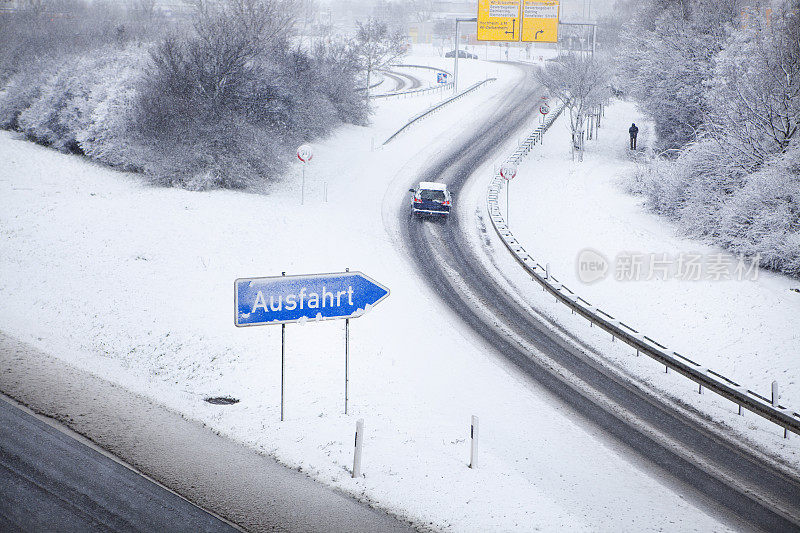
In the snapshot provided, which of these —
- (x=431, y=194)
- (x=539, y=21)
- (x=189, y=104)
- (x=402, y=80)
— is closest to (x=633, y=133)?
(x=539, y=21)

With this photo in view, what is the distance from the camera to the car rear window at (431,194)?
28.4 meters

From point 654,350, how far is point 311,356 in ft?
25.2

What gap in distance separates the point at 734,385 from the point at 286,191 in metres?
21.2

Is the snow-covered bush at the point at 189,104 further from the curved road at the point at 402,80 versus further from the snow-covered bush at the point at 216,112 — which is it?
the curved road at the point at 402,80

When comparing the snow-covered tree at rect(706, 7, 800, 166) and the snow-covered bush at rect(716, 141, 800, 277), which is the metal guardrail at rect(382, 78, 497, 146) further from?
the snow-covered bush at rect(716, 141, 800, 277)

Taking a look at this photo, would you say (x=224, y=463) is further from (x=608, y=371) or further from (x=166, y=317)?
(x=608, y=371)

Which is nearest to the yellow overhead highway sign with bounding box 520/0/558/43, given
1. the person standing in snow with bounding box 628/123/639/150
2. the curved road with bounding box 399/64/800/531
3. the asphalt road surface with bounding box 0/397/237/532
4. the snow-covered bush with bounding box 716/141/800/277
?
the person standing in snow with bounding box 628/123/639/150

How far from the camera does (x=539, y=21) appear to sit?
4672 centimetres

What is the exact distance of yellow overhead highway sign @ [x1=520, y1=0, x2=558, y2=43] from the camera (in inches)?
1817

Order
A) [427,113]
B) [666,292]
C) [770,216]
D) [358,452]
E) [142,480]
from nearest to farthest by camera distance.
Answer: [142,480]
[358,452]
[666,292]
[770,216]
[427,113]

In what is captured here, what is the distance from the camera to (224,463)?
1019 centimetres

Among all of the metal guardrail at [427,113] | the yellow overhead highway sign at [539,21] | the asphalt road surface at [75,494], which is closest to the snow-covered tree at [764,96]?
the metal guardrail at [427,113]

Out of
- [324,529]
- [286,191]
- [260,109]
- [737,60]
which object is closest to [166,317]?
[324,529]

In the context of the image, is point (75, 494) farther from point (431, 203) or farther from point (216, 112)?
point (216, 112)
